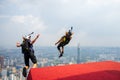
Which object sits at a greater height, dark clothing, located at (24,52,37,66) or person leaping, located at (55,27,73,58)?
person leaping, located at (55,27,73,58)

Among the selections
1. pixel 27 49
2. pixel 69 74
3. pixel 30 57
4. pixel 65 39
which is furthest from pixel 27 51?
pixel 69 74

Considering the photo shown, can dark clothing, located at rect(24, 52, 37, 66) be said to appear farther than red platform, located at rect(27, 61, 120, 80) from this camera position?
Yes

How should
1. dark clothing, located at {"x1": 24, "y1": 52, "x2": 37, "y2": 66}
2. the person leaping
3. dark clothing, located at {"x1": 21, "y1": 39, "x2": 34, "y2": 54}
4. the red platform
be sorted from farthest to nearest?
the person leaping
dark clothing, located at {"x1": 24, "y1": 52, "x2": 37, "y2": 66}
dark clothing, located at {"x1": 21, "y1": 39, "x2": 34, "y2": 54}
the red platform

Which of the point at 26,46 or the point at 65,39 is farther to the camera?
the point at 65,39

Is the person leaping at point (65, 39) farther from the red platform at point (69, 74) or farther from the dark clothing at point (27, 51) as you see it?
the red platform at point (69, 74)

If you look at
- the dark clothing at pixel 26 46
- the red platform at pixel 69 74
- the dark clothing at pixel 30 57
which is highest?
the dark clothing at pixel 26 46

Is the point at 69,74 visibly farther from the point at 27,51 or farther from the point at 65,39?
the point at 65,39

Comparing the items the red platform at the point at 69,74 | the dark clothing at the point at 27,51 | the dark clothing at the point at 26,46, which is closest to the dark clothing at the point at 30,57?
the dark clothing at the point at 27,51

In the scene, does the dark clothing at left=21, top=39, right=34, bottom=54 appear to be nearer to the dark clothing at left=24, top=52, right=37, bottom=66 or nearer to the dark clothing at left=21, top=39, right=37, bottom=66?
the dark clothing at left=21, top=39, right=37, bottom=66

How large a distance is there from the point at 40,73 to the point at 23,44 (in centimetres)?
264

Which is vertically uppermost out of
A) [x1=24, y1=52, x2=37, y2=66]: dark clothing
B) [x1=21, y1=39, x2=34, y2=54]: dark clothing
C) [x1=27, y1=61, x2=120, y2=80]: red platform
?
[x1=21, y1=39, x2=34, y2=54]: dark clothing

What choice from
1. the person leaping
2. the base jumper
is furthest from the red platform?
the person leaping

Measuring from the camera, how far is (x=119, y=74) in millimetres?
8617

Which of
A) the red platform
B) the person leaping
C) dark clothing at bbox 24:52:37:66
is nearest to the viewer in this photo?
the red platform
